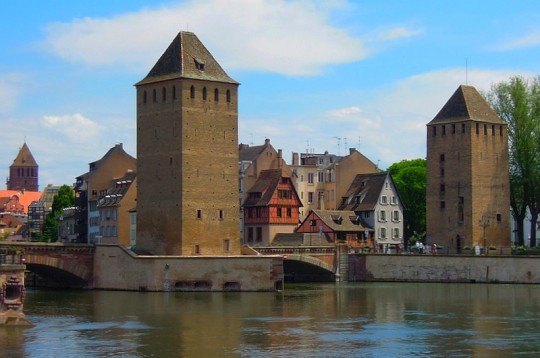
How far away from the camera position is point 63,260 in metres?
68.9

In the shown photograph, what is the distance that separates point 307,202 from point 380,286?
107 feet

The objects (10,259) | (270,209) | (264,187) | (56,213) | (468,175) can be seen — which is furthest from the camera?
(56,213)

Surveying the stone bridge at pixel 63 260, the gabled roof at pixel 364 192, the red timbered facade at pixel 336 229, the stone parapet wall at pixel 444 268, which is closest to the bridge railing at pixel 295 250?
the stone parapet wall at pixel 444 268

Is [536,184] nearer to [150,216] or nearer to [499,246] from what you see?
[499,246]

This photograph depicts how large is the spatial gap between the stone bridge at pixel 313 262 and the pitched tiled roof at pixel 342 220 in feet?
30.8

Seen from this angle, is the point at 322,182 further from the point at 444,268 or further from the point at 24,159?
the point at 24,159

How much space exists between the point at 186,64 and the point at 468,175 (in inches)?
977

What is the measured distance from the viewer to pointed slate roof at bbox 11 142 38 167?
198 metres

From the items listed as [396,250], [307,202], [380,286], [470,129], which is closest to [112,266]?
[380,286]

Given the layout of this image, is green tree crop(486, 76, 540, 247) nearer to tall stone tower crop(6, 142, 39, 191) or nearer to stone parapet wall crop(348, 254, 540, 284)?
stone parapet wall crop(348, 254, 540, 284)

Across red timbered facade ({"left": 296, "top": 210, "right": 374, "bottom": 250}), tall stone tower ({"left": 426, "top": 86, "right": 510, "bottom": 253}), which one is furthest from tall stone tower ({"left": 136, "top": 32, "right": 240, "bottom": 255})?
tall stone tower ({"left": 426, "top": 86, "right": 510, "bottom": 253})

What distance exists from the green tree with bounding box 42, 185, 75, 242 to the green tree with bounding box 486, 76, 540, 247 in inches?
1856

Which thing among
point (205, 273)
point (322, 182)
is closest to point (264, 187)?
point (322, 182)

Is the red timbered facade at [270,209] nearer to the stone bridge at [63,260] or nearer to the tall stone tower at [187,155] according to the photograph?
the tall stone tower at [187,155]
